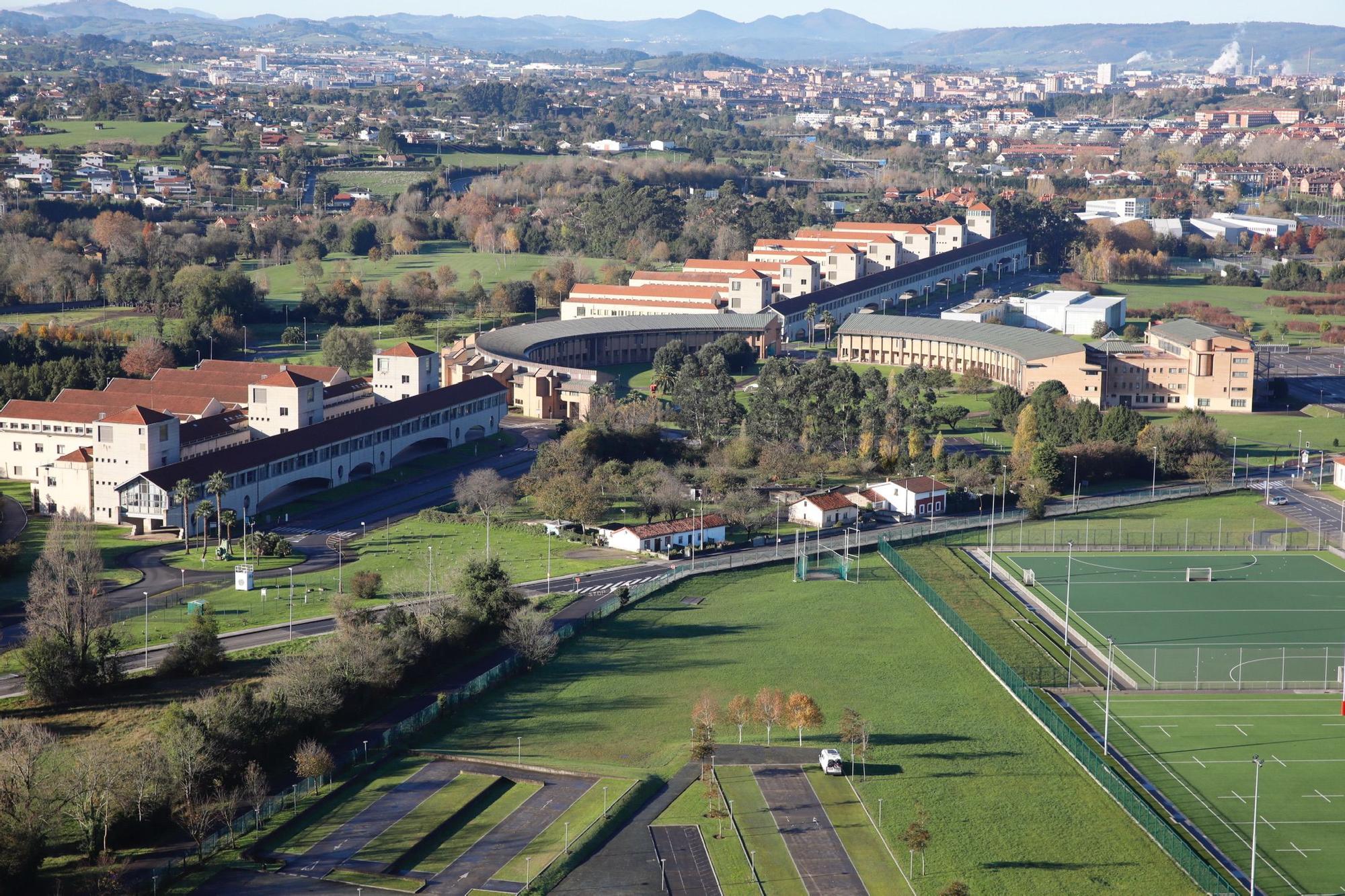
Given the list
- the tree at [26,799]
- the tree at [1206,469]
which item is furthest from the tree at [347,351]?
the tree at [26,799]

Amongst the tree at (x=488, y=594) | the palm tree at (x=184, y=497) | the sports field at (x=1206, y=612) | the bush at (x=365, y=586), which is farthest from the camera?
the palm tree at (x=184, y=497)

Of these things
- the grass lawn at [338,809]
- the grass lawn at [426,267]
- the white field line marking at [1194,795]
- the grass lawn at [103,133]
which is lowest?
the white field line marking at [1194,795]

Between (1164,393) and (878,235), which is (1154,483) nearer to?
(1164,393)

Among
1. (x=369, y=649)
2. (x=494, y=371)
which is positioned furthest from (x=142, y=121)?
(x=369, y=649)

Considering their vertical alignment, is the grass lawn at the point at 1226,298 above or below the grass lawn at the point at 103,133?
below

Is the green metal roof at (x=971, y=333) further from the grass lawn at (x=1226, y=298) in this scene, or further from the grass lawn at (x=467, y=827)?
the grass lawn at (x=467, y=827)

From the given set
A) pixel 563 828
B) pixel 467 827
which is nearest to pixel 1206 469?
pixel 563 828

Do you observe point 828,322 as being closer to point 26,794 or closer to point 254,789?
point 254,789

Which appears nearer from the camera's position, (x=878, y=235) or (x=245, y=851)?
(x=245, y=851)

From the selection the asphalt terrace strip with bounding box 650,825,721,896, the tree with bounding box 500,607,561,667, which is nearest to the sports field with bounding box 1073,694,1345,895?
the asphalt terrace strip with bounding box 650,825,721,896
